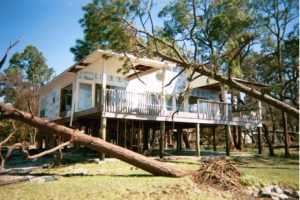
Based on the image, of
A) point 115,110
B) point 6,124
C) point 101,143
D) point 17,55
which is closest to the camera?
point 101,143

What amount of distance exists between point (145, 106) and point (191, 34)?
4.72 m

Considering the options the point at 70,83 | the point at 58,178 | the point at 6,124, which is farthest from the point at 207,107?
the point at 6,124

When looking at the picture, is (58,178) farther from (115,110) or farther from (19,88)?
(19,88)

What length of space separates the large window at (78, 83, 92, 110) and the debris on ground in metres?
9.55

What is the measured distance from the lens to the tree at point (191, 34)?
11.8 meters

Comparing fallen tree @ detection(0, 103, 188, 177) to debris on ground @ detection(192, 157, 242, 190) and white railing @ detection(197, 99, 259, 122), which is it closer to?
debris on ground @ detection(192, 157, 242, 190)

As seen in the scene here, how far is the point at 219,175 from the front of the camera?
32.5ft

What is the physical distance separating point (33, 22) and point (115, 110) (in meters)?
6.17

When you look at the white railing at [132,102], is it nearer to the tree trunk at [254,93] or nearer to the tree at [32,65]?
the tree trunk at [254,93]

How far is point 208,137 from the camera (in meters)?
36.4

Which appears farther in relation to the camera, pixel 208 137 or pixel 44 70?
pixel 44 70

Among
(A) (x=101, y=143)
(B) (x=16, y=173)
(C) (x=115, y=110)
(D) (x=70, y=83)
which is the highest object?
(D) (x=70, y=83)

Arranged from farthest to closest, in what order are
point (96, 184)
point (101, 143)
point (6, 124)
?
point (6, 124) < point (101, 143) < point (96, 184)

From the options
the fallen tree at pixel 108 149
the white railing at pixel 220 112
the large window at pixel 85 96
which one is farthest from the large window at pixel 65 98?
the fallen tree at pixel 108 149
